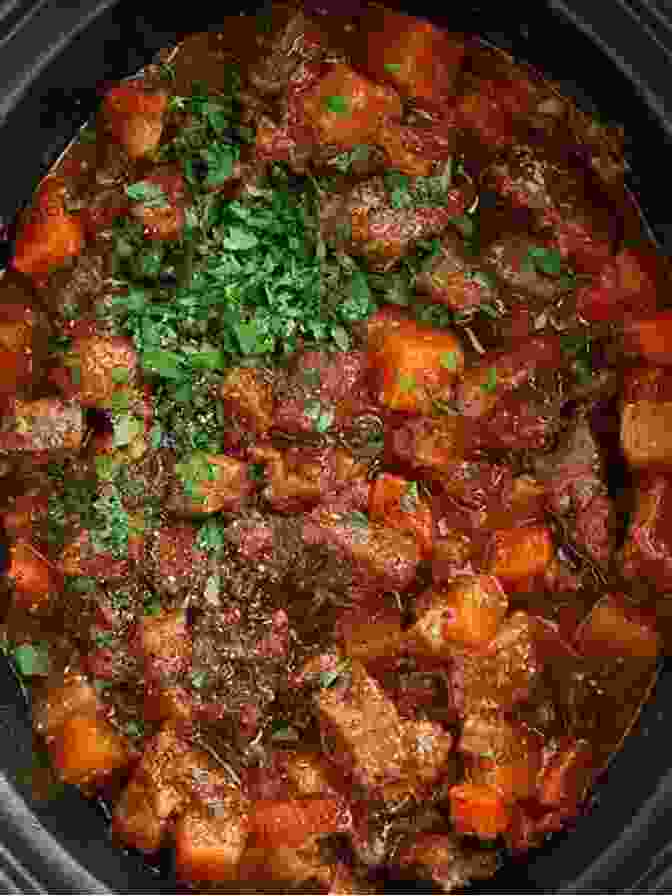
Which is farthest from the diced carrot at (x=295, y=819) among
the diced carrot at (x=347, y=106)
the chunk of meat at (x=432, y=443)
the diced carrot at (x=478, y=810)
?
the diced carrot at (x=347, y=106)

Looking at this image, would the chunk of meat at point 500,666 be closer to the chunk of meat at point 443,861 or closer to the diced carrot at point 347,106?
the chunk of meat at point 443,861

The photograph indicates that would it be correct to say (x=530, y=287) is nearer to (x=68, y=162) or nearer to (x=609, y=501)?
(x=609, y=501)

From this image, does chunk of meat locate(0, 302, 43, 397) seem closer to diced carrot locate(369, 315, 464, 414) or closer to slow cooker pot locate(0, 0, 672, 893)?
slow cooker pot locate(0, 0, 672, 893)

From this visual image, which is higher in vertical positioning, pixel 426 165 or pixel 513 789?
pixel 426 165

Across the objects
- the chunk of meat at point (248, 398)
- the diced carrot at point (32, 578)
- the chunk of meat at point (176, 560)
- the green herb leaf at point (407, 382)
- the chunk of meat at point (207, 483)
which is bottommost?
the diced carrot at point (32, 578)

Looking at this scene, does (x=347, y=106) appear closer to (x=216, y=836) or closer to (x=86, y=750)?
(x=86, y=750)

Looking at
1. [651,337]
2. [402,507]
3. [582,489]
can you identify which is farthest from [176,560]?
[651,337]

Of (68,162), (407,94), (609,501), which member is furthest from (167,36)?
(609,501)
